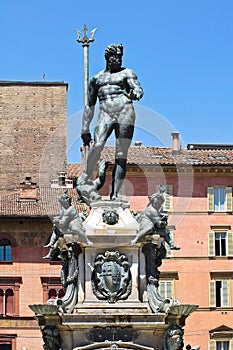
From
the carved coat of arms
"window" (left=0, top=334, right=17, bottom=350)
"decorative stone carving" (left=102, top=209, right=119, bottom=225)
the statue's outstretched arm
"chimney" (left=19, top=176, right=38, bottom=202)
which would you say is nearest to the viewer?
the carved coat of arms

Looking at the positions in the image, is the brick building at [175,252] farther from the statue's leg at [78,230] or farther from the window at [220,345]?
the statue's leg at [78,230]

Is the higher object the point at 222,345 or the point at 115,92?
the point at 115,92

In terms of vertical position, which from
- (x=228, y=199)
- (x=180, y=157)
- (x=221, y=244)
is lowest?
(x=221, y=244)

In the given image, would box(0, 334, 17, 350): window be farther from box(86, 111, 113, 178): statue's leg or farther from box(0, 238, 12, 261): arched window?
box(86, 111, 113, 178): statue's leg

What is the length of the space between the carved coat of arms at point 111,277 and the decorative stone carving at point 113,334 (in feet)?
1.72

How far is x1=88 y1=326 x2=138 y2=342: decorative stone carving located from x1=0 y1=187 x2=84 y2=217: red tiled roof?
3801 centimetres

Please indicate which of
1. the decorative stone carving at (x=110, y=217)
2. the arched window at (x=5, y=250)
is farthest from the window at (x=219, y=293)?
the decorative stone carving at (x=110, y=217)

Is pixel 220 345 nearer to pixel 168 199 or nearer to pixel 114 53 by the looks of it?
pixel 168 199

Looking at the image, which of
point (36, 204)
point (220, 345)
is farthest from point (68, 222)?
point (36, 204)

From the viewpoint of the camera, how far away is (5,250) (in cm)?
5819

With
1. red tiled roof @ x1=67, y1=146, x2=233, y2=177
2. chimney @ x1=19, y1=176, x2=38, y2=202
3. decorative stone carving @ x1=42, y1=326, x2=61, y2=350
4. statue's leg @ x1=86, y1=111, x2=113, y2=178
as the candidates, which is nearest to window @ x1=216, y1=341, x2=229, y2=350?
red tiled roof @ x1=67, y1=146, x2=233, y2=177

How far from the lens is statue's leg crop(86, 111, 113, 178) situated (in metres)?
19.1

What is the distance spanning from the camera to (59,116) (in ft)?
266

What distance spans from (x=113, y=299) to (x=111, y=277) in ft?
1.27
